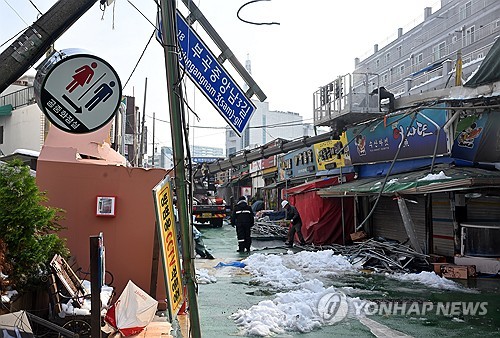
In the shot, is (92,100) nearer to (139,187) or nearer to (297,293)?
(139,187)

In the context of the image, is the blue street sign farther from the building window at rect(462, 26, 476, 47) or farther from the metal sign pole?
the building window at rect(462, 26, 476, 47)

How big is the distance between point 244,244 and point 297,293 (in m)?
8.42

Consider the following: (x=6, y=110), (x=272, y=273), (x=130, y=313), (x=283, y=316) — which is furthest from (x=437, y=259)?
(x=6, y=110)

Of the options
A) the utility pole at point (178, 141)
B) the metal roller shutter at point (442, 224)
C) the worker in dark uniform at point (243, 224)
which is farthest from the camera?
the worker in dark uniform at point (243, 224)

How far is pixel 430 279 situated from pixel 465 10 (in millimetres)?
38278

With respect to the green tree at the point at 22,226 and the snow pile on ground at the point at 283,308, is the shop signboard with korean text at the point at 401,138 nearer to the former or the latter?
the snow pile on ground at the point at 283,308

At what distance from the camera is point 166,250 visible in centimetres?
356

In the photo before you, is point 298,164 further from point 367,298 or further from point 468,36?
point 468,36

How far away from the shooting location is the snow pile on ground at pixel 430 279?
35.5 ft

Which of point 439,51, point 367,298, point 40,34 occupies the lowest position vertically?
point 367,298

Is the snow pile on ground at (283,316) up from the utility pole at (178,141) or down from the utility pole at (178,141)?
down

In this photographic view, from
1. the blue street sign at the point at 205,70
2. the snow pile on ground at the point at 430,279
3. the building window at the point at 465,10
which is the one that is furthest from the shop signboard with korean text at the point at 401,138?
the building window at the point at 465,10

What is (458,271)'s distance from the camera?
38.9 feet

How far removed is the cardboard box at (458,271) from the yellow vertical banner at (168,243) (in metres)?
9.72
